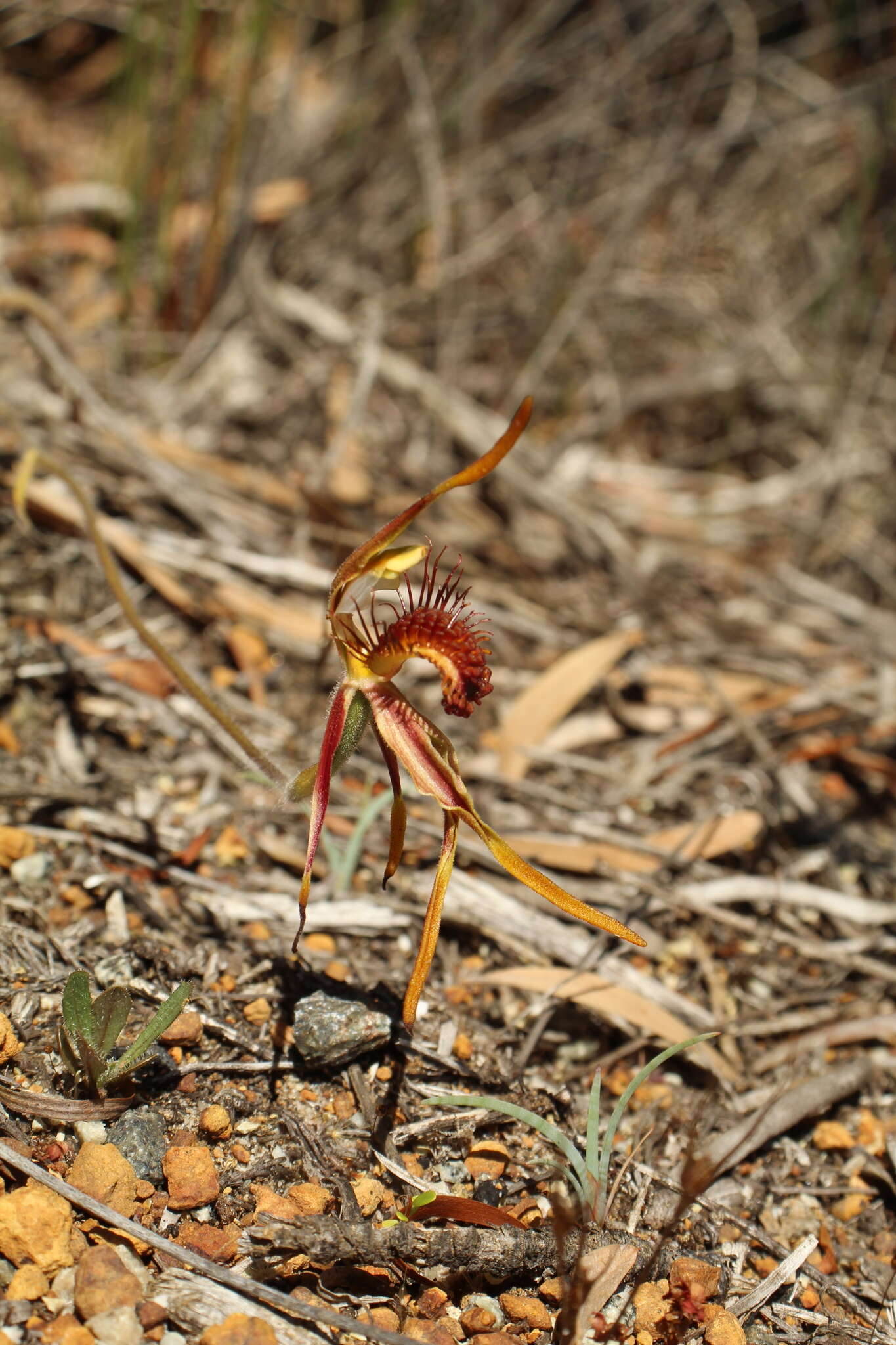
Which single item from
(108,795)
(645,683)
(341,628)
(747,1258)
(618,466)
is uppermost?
(618,466)

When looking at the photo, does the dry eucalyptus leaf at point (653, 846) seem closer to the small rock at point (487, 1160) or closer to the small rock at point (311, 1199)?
the small rock at point (487, 1160)

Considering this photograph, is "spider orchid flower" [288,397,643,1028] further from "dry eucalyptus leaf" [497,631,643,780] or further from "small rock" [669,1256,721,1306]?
"dry eucalyptus leaf" [497,631,643,780]

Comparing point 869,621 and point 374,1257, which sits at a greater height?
point 869,621

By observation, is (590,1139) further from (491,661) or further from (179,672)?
(491,661)

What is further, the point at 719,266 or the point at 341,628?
the point at 719,266

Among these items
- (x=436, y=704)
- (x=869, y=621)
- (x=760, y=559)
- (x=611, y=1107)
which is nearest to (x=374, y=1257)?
(x=611, y=1107)

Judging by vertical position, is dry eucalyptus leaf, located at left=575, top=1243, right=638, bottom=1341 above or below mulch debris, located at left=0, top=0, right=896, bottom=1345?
below

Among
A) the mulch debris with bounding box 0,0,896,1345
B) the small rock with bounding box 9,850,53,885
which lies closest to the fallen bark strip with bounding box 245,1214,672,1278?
the mulch debris with bounding box 0,0,896,1345

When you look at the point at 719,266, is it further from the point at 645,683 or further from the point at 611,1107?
the point at 611,1107

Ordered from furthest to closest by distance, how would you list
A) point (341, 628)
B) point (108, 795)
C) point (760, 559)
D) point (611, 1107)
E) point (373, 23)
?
point (373, 23) → point (760, 559) → point (108, 795) → point (611, 1107) → point (341, 628)
